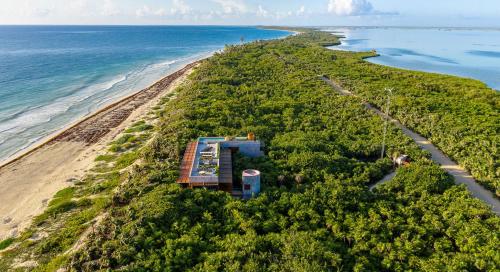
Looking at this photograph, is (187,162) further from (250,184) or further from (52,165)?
(52,165)

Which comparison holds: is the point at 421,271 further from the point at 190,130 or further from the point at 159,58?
the point at 159,58

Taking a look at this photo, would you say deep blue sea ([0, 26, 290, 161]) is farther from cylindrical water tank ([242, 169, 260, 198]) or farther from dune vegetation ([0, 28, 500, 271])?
cylindrical water tank ([242, 169, 260, 198])

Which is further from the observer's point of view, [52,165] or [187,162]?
[52,165]

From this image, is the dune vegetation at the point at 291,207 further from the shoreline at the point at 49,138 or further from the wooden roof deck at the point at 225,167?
the shoreline at the point at 49,138

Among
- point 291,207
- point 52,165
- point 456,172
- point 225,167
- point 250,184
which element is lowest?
point 52,165

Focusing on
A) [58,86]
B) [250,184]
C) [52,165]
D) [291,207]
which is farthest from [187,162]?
[58,86]

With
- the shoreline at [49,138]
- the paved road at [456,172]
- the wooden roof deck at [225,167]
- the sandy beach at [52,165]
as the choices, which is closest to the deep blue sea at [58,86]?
the shoreline at [49,138]
